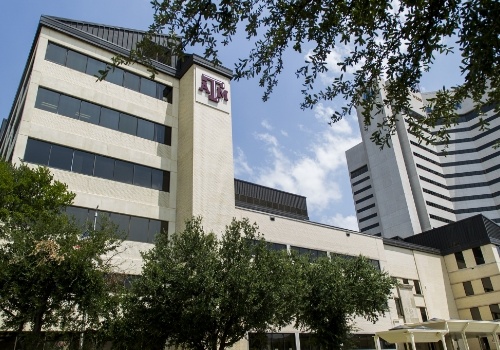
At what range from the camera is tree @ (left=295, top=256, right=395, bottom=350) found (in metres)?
24.5

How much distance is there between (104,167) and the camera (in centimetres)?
2706

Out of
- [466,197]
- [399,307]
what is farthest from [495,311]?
[466,197]

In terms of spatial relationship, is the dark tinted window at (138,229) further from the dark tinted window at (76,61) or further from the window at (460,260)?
the window at (460,260)

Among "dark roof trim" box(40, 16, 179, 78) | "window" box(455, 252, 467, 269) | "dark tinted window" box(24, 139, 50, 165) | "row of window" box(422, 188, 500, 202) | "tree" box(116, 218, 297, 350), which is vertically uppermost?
"row of window" box(422, 188, 500, 202)

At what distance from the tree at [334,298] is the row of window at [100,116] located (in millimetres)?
14647

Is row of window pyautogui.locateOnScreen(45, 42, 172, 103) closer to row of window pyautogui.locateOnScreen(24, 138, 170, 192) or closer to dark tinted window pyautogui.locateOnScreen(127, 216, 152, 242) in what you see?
row of window pyautogui.locateOnScreen(24, 138, 170, 192)

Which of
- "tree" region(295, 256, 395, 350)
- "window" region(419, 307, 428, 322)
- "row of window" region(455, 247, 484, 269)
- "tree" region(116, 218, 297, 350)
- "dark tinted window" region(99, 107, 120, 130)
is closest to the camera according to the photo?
"tree" region(116, 218, 297, 350)

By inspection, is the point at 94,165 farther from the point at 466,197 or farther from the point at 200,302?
the point at 466,197

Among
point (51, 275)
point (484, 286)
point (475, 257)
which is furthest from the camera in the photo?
point (475, 257)

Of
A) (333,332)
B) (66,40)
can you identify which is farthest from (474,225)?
(66,40)

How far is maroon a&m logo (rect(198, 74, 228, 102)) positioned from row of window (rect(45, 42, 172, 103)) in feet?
9.75

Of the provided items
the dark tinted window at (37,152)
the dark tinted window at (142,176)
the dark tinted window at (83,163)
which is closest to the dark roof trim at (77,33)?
the dark tinted window at (83,163)

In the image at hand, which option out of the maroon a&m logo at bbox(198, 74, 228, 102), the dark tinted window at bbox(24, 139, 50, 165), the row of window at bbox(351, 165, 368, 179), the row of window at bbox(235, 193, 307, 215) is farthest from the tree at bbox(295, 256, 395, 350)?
the row of window at bbox(351, 165, 368, 179)

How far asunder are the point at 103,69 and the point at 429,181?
100953 millimetres
